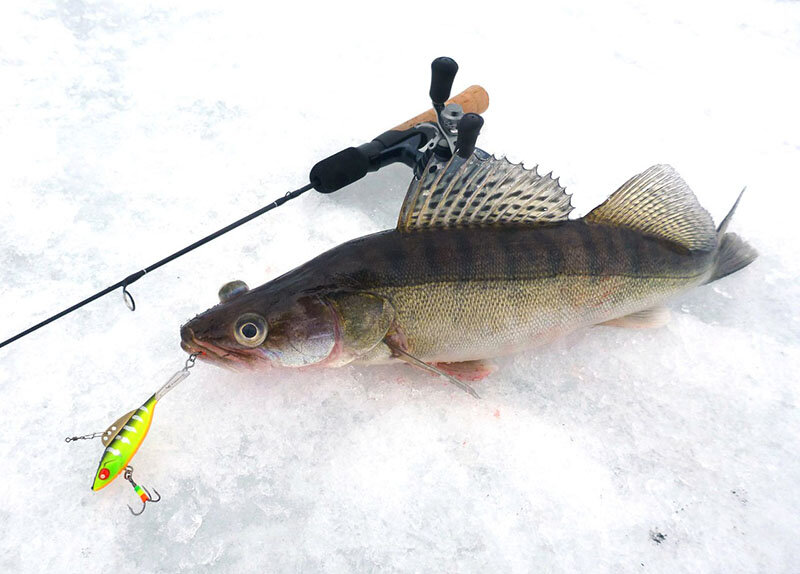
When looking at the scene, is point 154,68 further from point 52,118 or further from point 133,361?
point 133,361

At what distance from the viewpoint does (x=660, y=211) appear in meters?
2.93

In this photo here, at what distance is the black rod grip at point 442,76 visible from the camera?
2.86 metres

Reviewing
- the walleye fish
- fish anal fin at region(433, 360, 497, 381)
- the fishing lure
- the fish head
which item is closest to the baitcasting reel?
the walleye fish

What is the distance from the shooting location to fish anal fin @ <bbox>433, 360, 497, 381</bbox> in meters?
2.70

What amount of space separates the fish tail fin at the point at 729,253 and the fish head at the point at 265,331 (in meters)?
2.16

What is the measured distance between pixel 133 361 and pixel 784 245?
387 cm

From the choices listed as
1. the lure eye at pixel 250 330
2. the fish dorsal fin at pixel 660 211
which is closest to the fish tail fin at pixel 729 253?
the fish dorsal fin at pixel 660 211

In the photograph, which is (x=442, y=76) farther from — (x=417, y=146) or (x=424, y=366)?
(x=424, y=366)

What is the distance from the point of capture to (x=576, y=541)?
2.29 metres

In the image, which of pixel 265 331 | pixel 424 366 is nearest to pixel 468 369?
pixel 424 366

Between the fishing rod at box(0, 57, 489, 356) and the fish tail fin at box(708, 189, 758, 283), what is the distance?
1.52 m

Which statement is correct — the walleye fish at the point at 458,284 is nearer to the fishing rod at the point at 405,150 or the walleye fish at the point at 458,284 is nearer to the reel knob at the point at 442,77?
the fishing rod at the point at 405,150

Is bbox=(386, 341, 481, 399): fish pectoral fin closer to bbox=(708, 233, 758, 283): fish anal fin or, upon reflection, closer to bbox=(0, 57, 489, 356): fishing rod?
bbox=(0, 57, 489, 356): fishing rod

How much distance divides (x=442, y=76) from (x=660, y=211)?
1.35 metres
